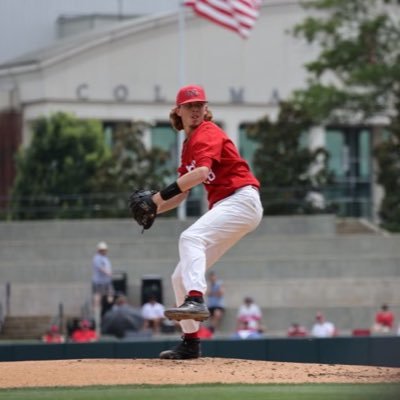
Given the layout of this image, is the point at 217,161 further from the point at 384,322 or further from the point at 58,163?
the point at 58,163

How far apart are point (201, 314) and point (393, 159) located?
84.6 ft

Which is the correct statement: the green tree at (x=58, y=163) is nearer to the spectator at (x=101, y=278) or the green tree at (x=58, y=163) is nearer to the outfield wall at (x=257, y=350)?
the spectator at (x=101, y=278)

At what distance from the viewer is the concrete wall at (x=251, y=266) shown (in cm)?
2877

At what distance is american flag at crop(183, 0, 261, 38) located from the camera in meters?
31.0

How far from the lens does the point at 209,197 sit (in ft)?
38.4

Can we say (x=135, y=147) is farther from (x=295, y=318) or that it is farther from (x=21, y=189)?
(x=295, y=318)

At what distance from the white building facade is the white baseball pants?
30593 millimetres

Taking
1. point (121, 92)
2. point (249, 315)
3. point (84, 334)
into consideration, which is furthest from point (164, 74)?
point (84, 334)

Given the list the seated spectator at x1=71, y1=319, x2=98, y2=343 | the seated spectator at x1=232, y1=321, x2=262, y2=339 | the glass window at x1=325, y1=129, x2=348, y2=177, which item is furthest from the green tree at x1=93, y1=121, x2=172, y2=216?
the seated spectator at x1=71, y1=319, x2=98, y2=343

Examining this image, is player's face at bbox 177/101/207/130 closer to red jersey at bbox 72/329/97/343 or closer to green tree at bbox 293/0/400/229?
red jersey at bbox 72/329/97/343

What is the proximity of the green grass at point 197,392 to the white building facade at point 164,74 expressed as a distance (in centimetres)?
3164

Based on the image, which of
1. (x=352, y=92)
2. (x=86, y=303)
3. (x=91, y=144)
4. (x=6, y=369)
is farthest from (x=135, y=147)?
(x=6, y=369)

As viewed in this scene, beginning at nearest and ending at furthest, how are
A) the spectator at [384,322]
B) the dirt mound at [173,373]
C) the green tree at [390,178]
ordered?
1. the dirt mound at [173,373]
2. the spectator at [384,322]
3. the green tree at [390,178]

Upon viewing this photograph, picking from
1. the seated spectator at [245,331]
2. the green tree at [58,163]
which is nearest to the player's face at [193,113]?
the seated spectator at [245,331]
